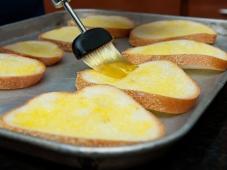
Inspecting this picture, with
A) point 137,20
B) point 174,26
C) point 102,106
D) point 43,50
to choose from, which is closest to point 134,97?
point 102,106

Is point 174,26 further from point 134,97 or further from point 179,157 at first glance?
point 179,157

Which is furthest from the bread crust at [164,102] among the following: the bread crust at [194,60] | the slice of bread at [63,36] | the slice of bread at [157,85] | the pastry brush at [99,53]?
the slice of bread at [63,36]

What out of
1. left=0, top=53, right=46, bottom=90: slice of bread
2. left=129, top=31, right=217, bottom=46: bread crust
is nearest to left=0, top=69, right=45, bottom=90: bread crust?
left=0, top=53, right=46, bottom=90: slice of bread

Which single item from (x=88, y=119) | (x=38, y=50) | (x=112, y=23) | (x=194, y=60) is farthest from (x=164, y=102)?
(x=112, y=23)

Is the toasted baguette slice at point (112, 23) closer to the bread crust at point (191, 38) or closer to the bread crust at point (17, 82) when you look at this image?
the bread crust at point (191, 38)

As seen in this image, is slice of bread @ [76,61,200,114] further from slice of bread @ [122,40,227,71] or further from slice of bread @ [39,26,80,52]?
slice of bread @ [39,26,80,52]

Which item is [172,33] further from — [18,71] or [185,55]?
[18,71]
